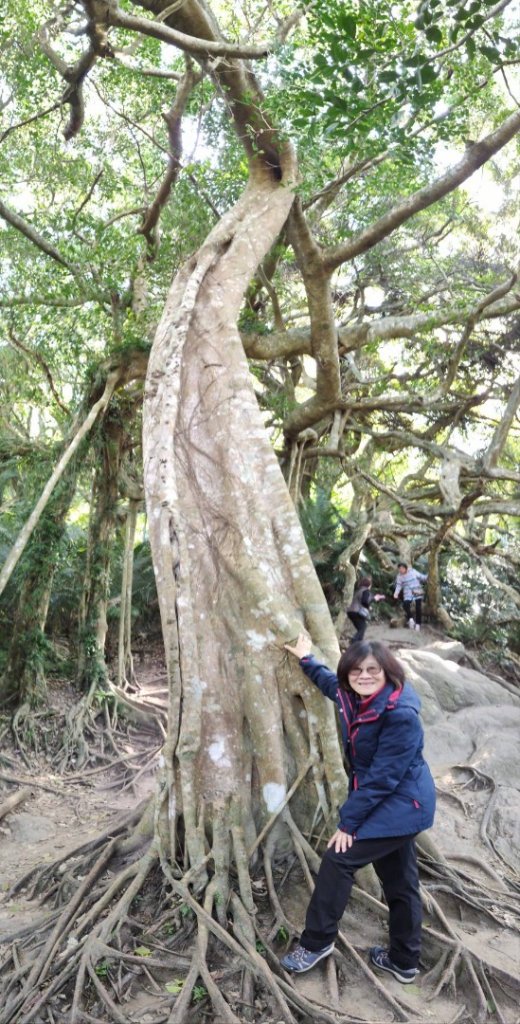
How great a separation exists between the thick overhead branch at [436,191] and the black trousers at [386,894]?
4.15m

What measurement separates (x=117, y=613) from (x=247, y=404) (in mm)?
5241

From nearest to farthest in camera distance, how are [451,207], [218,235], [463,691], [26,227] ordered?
[218,235] < [26,227] < [463,691] < [451,207]

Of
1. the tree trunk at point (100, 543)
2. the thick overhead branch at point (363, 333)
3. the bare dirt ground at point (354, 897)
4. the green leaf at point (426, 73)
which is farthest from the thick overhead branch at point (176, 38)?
the bare dirt ground at point (354, 897)

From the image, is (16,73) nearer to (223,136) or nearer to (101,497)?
(223,136)

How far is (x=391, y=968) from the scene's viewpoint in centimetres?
267

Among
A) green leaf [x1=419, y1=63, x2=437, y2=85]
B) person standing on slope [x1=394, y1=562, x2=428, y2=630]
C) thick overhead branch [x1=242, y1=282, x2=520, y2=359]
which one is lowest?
person standing on slope [x1=394, y1=562, x2=428, y2=630]

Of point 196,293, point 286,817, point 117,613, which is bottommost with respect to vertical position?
point 286,817

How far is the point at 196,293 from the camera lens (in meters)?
4.32

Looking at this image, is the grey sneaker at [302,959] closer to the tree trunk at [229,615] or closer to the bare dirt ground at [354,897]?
the bare dirt ground at [354,897]

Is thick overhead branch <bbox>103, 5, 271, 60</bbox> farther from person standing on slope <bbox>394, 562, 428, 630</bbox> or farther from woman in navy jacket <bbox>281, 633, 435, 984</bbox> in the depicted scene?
person standing on slope <bbox>394, 562, 428, 630</bbox>

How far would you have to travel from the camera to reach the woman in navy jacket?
8.46ft

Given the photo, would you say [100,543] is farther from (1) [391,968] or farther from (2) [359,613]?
(1) [391,968]

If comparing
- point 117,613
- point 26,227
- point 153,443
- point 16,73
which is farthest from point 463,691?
point 16,73

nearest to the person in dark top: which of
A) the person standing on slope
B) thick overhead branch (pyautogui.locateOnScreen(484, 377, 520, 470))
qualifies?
the person standing on slope
